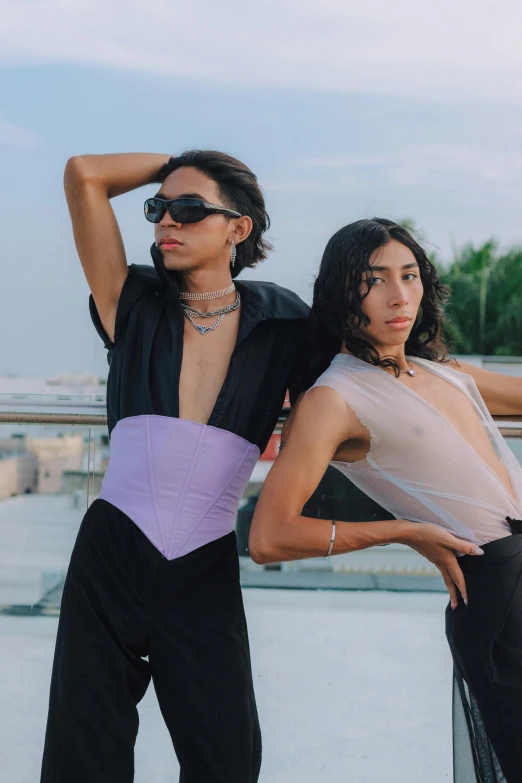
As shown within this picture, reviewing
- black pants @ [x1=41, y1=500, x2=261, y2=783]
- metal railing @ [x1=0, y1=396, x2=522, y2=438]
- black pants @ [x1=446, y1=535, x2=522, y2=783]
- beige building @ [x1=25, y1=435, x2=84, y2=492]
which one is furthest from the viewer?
beige building @ [x1=25, y1=435, x2=84, y2=492]

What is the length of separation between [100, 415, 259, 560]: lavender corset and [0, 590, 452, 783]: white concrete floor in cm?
66

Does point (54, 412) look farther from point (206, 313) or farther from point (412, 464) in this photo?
point (412, 464)

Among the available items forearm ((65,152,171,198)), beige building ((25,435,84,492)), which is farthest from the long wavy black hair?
beige building ((25,435,84,492))

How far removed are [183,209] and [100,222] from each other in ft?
0.61

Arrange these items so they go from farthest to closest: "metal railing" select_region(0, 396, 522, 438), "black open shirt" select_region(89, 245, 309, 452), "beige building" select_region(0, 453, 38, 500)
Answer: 1. "beige building" select_region(0, 453, 38, 500)
2. "metal railing" select_region(0, 396, 522, 438)
3. "black open shirt" select_region(89, 245, 309, 452)

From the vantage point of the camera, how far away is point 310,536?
1.70 meters

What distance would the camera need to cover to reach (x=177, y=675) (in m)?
1.81

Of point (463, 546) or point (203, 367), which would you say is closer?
point (463, 546)

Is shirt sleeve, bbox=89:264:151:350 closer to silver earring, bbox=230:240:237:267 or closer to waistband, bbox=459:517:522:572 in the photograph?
silver earring, bbox=230:240:237:267

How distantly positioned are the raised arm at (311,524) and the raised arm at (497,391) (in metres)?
0.47

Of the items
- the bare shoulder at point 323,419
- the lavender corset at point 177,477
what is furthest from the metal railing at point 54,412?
the bare shoulder at point 323,419

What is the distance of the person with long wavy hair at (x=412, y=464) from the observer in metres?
1.71

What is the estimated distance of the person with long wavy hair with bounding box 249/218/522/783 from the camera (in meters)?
1.71

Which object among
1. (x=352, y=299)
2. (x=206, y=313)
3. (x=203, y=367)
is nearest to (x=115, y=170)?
(x=206, y=313)
